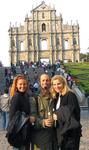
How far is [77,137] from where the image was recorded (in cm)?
583

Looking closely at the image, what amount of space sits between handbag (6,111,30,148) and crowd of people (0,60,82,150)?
0.05 m

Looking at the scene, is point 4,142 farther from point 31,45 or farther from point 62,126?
point 31,45

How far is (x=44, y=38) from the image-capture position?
80688 millimetres

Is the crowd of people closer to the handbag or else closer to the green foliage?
the handbag

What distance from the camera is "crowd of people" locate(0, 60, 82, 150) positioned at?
19.0ft

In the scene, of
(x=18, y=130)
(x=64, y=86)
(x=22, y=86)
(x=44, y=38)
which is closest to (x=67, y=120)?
(x=64, y=86)

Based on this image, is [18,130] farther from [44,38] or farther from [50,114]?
[44,38]

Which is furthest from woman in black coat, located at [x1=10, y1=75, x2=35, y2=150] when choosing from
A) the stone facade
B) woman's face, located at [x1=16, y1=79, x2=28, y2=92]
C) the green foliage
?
the stone facade

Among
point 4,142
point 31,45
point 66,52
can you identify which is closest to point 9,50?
point 31,45

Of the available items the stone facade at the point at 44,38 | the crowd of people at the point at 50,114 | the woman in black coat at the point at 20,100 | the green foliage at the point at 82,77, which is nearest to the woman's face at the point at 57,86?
the crowd of people at the point at 50,114

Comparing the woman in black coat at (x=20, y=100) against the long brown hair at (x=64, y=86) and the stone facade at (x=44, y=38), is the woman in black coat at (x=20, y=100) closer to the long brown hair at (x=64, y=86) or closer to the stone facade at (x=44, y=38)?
the long brown hair at (x=64, y=86)

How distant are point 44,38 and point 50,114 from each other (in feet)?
246

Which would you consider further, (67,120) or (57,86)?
(57,86)

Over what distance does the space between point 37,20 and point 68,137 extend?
2987 inches
